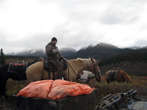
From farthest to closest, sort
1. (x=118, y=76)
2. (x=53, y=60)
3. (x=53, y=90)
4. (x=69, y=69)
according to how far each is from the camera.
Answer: (x=118, y=76)
(x=69, y=69)
(x=53, y=60)
(x=53, y=90)

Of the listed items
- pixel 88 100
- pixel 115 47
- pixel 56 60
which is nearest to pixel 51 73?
pixel 56 60

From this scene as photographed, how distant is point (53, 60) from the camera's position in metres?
8.84

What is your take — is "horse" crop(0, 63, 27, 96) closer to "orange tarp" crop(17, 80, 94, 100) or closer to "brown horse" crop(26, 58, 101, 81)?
"brown horse" crop(26, 58, 101, 81)

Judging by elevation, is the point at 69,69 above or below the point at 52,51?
below

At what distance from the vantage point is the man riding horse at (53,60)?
8641mm

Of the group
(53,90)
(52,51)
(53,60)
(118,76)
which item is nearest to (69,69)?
(53,60)

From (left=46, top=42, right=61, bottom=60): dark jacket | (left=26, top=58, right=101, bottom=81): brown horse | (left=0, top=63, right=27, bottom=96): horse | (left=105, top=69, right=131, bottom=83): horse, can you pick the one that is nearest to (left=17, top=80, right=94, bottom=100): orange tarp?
(left=46, top=42, right=61, bottom=60): dark jacket

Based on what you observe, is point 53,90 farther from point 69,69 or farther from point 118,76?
point 118,76

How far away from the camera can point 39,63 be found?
9.12 metres

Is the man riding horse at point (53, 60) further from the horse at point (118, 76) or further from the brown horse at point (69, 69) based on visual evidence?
the horse at point (118, 76)

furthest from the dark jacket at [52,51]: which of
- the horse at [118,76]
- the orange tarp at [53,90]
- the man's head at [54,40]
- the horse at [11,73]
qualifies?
the horse at [118,76]

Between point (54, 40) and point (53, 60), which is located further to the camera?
point (53, 60)

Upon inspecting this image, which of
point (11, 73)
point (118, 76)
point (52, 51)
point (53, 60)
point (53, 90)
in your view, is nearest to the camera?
point (53, 90)

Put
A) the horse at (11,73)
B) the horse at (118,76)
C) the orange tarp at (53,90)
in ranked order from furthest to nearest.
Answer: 1. the horse at (118,76)
2. the horse at (11,73)
3. the orange tarp at (53,90)
